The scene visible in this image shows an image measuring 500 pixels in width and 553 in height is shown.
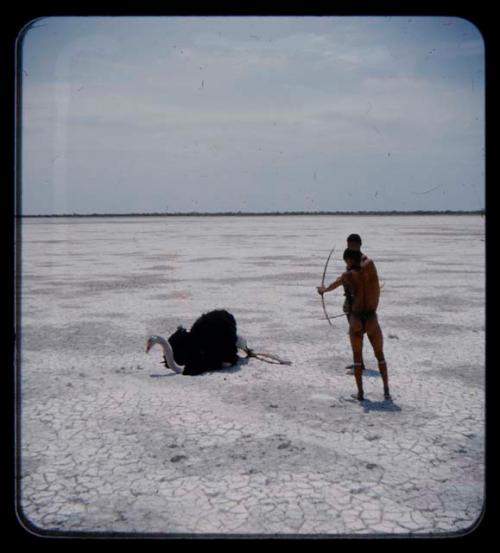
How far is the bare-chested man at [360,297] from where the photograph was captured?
520 centimetres

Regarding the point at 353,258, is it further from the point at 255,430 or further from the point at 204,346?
the point at 204,346

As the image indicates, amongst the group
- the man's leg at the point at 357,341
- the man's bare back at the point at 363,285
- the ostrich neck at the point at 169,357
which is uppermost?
the man's bare back at the point at 363,285

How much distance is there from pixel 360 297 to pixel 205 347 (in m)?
2.26

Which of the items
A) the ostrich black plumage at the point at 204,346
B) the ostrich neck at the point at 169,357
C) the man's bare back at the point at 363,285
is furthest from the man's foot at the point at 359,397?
the ostrich neck at the point at 169,357

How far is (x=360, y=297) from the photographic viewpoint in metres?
5.24

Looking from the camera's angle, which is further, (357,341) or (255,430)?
(357,341)

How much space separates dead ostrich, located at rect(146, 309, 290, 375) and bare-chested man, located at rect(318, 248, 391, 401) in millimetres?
1655

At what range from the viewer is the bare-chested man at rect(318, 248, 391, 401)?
17.1 feet

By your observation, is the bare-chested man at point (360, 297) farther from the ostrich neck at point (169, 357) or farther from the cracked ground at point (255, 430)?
the ostrich neck at point (169, 357)

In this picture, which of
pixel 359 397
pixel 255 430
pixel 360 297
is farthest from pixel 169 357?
pixel 360 297

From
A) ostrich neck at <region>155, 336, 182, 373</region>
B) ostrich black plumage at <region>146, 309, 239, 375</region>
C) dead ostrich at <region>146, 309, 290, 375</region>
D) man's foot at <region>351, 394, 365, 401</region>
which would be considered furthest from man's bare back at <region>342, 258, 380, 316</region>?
ostrich neck at <region>155, 336, 182, 373</region>

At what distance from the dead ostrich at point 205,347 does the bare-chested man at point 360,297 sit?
1655mm

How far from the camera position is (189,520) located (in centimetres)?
337
